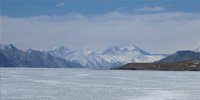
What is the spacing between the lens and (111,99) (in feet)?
139

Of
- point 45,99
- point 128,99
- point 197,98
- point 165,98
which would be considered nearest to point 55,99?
point 45,99

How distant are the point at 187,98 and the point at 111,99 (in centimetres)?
897

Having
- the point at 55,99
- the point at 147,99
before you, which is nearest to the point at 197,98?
the point at 147,99

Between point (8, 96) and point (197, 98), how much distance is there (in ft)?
70.8

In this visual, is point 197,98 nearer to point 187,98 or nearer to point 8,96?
point 187,98

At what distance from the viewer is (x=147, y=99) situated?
143 ft

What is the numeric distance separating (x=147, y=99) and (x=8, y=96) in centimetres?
1584

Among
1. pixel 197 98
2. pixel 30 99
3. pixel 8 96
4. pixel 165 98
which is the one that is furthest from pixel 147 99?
pixel 8 96

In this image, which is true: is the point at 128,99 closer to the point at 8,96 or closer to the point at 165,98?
the point at 165,98

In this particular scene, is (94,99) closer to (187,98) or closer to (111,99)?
(111,99)

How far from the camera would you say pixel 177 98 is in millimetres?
43906

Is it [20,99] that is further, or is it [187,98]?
[187,98]

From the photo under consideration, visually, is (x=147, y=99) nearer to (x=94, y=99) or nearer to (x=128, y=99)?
(x=128, y=99)

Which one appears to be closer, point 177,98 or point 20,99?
point 20,99
